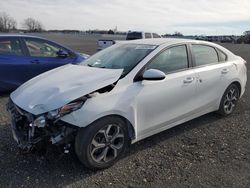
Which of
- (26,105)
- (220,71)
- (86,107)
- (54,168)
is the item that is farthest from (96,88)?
(220,71)

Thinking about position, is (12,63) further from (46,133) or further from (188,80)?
(188,80)

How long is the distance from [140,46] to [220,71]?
5.66 feet

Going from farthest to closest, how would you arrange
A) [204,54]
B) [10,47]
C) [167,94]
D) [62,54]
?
[62,54], [10,47], [204,54], [167,94]

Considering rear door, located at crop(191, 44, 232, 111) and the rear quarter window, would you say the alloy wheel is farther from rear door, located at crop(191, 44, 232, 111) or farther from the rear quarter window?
the rear quarter window

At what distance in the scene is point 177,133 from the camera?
5043mm

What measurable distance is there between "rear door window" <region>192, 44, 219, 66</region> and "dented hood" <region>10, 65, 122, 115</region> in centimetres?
170

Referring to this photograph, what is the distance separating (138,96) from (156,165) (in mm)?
947

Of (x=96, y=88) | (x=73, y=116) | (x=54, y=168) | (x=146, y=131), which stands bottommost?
(x=54, y=168)

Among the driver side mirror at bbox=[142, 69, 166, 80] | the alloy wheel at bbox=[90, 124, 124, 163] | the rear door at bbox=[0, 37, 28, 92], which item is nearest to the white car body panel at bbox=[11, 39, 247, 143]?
the driver side mirror at bbox=[142, 69, 166, 80]

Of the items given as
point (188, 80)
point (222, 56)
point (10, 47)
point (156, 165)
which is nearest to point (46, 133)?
point (156, 165)

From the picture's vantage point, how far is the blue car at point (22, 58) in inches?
280

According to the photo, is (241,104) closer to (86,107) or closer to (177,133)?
(177,133)

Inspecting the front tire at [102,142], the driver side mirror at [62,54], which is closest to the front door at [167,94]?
the front tire at [102,142]

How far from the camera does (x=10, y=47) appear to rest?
7254 mm
